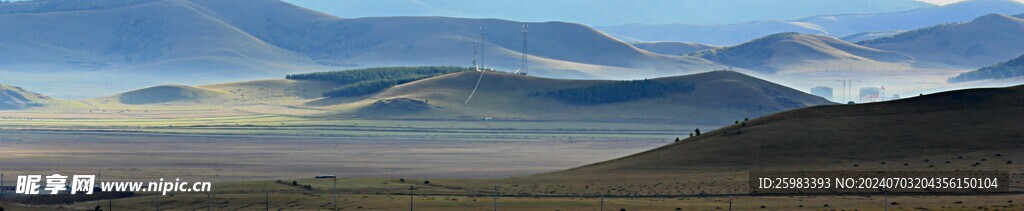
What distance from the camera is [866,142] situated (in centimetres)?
10062

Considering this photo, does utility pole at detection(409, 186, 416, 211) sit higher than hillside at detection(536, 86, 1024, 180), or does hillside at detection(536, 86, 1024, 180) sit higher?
hillside at detection(536, 86, 1024, 180)

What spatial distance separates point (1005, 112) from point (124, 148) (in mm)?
80423

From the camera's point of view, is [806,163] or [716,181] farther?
[806,163]

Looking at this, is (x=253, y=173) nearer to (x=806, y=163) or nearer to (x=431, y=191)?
(x=431, y=191)

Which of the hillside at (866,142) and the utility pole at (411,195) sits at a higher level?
the hillside at (866,142)

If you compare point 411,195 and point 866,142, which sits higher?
point 866,142

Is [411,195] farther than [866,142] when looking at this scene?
No

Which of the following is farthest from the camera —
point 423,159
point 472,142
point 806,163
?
point 472,142

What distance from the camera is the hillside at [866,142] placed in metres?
92.4

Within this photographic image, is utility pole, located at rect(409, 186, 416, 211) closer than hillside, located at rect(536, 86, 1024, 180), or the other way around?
utility pole, located at rect(409, 186, 416, 211)

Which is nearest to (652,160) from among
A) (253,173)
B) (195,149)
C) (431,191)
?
(431,191)

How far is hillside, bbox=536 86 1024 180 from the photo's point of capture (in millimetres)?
92438

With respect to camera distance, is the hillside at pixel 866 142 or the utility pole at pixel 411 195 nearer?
the utility pole at pixel 411 195

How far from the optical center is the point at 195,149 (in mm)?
145625
